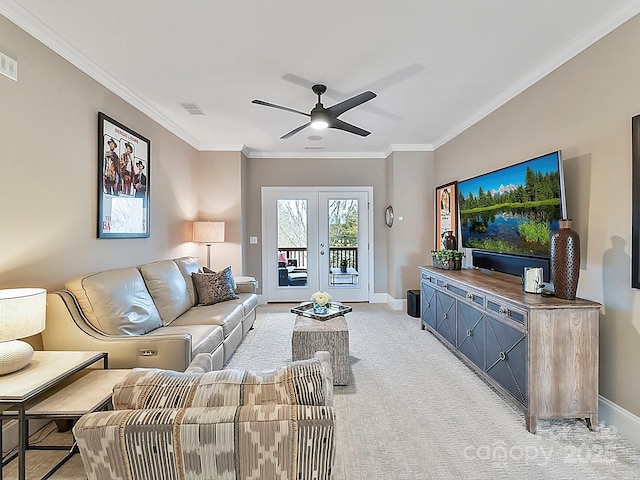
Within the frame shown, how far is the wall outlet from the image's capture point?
213cm

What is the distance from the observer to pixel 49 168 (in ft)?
8.30

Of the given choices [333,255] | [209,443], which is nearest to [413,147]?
[333,255]

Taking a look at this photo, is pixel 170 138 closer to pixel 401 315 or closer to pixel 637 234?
pixel 401 315

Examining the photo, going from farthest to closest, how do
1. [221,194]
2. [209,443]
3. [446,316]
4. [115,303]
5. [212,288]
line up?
1. [221,194]
2. [212,288]
3. [446,316]
4. [115,303]
5. [209,443]

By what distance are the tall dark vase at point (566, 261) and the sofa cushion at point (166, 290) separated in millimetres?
3207

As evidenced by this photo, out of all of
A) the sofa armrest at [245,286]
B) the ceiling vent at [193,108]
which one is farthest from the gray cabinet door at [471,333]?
the ceiling vent at [193,108]

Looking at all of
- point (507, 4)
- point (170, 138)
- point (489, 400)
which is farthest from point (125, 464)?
point (170, 138)

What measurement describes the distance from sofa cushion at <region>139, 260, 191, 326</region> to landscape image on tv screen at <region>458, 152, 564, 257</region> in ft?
→ 10.6

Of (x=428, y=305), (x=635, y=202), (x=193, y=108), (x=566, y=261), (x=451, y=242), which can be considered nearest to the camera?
(x=635, y=202)

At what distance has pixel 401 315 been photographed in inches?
216

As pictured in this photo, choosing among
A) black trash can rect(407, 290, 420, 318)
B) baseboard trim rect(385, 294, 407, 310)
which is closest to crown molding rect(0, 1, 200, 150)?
black trash can rect(407, 290, 420, 318)

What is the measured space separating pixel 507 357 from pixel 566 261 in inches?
31.7

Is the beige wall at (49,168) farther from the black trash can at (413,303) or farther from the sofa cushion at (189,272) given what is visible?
the black trash can at (413,303)

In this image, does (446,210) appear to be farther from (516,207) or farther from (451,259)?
(516,207)
